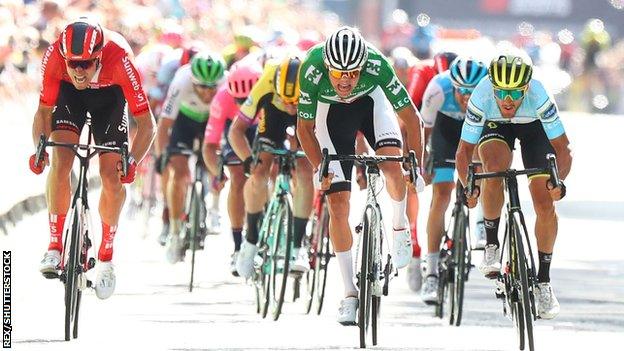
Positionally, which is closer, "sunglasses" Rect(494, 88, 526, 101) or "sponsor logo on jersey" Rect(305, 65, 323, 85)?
"sunglasses" Rect(494, 88, 526, 101)

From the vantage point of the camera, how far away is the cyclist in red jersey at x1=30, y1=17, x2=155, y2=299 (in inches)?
460

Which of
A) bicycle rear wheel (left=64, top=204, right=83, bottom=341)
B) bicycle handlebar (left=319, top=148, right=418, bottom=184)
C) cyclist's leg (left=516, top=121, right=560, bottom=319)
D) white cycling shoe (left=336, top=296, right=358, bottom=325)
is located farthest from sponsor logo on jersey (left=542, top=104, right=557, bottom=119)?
bicycle rear wheel (left=64, top=204, right=83, bottom=341)

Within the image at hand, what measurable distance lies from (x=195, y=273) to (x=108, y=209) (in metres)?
4.10

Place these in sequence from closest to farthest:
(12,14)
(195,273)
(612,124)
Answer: (195,273) < (12,14) < (612,124)

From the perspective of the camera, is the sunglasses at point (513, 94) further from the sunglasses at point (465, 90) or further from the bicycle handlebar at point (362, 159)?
the sunglasses at point (465, 90)

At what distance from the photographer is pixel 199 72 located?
16.1 m

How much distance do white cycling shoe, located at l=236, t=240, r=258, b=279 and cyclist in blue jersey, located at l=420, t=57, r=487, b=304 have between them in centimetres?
122

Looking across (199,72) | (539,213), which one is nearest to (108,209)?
(539,213)

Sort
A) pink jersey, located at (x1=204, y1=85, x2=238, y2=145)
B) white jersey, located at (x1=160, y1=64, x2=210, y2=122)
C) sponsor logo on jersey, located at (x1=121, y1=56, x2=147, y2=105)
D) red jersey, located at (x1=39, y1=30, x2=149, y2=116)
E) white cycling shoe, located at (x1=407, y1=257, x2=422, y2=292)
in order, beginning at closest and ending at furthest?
red jersey, located at (x1=39, y1=30, x2=149, y2=116) → sponsor logo on jersey, located at (x1=121, y1=56, x2=147, y2=105) → white cycling shoe, located at (x1=407, y1=257, x2=422, y2=292) → pink jersey, located at (x1=204, y1=85, x2=238, y2=145) → white jersey, located at (x1=160, y1=64, x2=210, y2=122)

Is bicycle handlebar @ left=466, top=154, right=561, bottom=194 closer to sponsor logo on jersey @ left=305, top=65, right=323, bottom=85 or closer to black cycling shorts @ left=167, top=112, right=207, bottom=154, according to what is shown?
sponsor logo on jersey @ left=305, top=65, right=323, bottom=85

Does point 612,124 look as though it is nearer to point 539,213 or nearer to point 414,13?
point 414,13

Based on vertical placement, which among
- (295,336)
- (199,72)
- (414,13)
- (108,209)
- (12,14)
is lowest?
(295,336)

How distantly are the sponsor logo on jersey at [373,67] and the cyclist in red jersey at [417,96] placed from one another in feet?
9.70

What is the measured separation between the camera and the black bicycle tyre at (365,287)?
36.8ft
